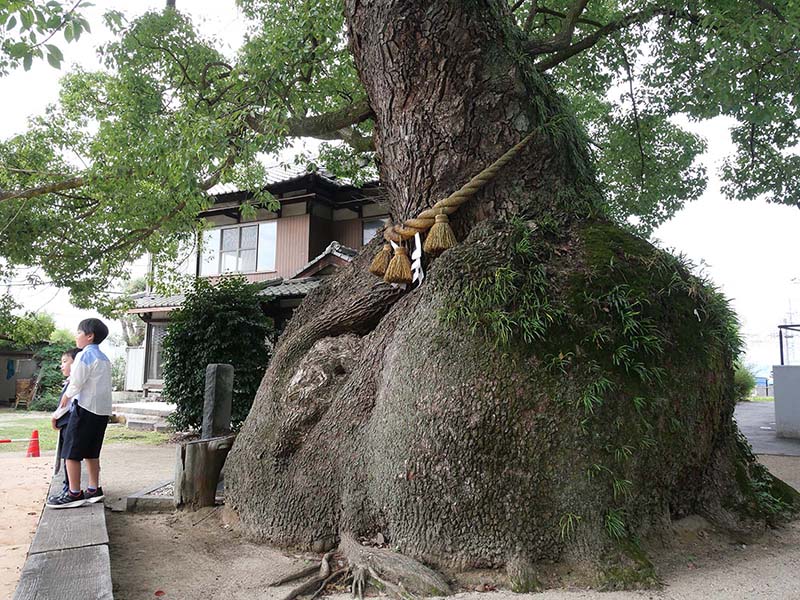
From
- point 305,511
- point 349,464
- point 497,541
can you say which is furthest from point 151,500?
point 497,541

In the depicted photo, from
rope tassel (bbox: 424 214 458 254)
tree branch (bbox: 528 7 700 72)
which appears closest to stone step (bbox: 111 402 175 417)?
rope tassel (bbox: 424 214 458 254)

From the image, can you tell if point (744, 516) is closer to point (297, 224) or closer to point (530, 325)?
point (530, 325)

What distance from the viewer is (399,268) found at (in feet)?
15.0

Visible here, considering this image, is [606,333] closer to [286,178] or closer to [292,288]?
[292,288]

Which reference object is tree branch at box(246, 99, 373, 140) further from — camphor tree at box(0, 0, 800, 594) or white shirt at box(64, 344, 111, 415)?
white shirt at box(64, 344, 111, 415)

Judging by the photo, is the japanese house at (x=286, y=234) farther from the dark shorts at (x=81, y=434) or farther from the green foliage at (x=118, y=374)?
the green foliage at (x=118, y=374)

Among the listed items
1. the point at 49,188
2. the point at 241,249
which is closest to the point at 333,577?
the point at 49,188

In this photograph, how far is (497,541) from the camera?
338 cm

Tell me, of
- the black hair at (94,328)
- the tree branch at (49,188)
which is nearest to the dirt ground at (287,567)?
the black hair at (94,328)

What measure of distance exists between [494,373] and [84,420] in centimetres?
354

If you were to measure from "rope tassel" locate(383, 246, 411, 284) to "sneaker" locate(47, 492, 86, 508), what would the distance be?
3.23 metres

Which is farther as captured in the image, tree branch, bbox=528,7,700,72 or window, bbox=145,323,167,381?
window, bbox=145,323,167,381

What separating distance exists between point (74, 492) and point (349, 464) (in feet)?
8.27

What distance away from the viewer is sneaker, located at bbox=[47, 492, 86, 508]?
4.69 m
